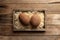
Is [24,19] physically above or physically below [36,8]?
below

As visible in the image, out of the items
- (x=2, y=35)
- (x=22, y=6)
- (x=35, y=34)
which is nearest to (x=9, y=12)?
(x=22, y=6)

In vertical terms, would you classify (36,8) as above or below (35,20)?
above

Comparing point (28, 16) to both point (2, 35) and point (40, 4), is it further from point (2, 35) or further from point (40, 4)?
point (2, 35)
